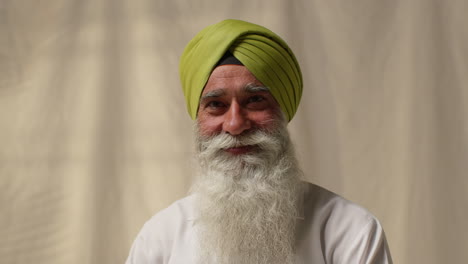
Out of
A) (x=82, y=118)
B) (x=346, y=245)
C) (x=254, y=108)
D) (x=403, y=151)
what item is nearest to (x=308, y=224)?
(x=346, y=245)

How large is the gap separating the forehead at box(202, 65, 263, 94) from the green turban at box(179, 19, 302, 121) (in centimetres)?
2

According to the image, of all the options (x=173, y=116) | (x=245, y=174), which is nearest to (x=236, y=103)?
(x=245, y=174)

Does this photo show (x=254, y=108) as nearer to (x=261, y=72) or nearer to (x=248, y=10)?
(x=261, y=72)

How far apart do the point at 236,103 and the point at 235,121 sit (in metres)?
0.06

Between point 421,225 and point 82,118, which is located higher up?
point 82,118

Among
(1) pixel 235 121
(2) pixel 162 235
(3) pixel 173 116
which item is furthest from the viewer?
(3) pixel 173 116

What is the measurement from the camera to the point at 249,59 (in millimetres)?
1911

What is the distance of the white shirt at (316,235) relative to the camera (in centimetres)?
186

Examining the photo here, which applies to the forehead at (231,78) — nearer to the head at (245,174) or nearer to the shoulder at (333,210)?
the head at (245,174)

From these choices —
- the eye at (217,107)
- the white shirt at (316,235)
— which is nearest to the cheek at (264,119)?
the eye at (217,107)

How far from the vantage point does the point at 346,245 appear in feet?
6.20

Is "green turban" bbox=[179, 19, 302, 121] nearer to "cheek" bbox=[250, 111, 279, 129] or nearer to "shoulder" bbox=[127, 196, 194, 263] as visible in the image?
"cheek" bbox=[250, 111, 279, 129]

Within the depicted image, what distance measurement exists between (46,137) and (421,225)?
1.83 m

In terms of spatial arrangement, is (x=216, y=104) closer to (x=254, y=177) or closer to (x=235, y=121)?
(x=235, y=121)
